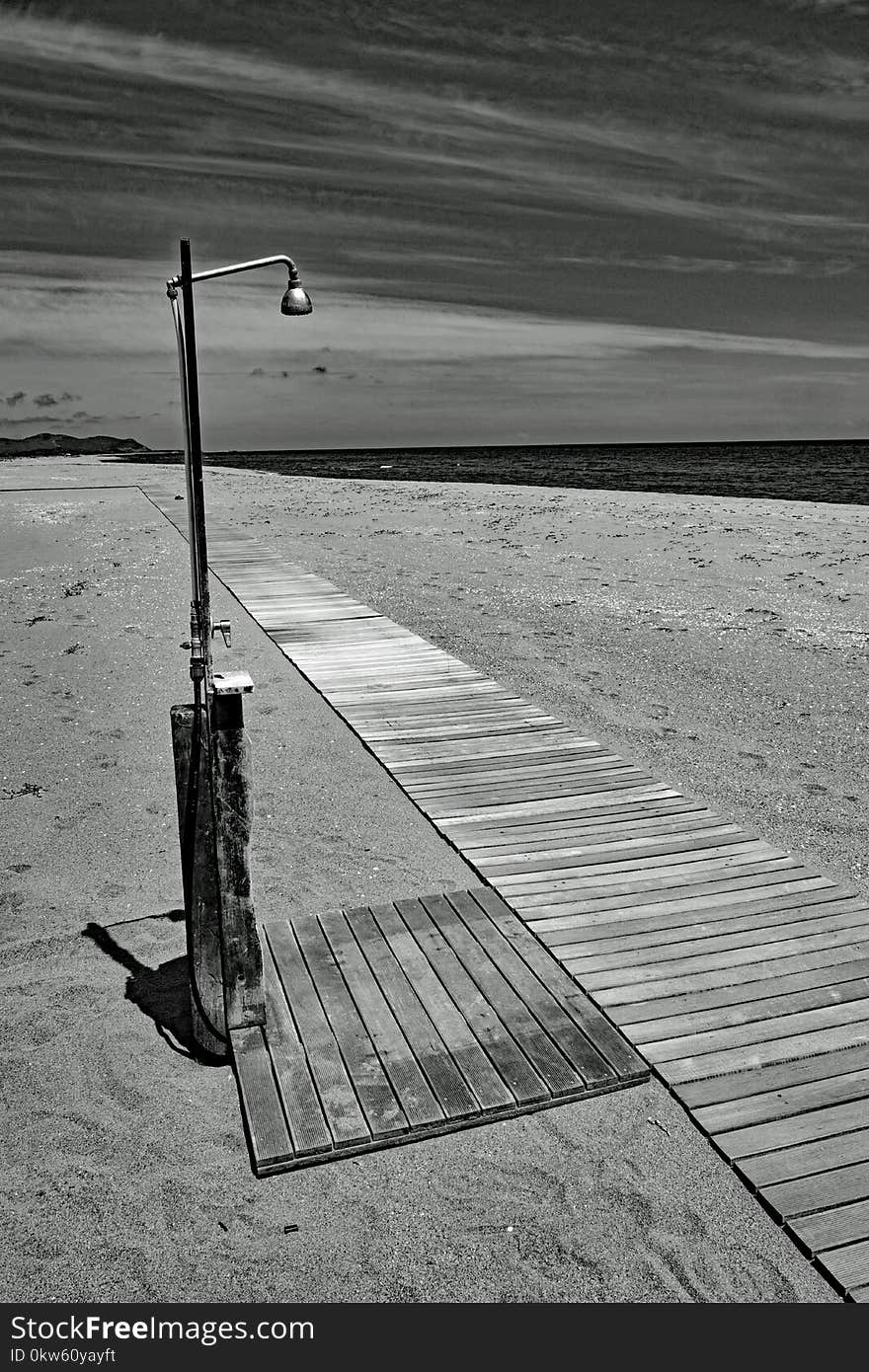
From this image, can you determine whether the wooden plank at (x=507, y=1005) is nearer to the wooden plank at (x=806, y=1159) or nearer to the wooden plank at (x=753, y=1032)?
the wooden plank at (x=753, y=1032)

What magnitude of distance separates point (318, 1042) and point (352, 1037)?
0.16 meters

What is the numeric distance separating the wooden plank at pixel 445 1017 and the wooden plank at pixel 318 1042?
1.63 ft

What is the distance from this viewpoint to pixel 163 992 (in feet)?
16.7

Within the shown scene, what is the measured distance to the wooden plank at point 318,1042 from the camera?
4055 mm

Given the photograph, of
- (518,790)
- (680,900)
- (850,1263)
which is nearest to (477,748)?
(518,790)

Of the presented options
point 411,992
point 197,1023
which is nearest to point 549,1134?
Answer: point 411,992

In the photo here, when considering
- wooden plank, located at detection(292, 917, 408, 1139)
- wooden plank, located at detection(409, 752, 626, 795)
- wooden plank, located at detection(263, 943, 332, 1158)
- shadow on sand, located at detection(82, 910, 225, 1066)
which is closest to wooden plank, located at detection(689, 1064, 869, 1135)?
wooden plank, located at detection(292, 917, 408, 1139)

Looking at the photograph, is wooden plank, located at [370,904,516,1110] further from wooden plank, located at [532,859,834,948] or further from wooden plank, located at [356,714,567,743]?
wooden plank, located at [356,714,567,743]

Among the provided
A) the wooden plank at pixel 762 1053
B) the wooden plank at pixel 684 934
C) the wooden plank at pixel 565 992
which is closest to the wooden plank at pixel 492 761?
the wooden plank at pixel 565 992

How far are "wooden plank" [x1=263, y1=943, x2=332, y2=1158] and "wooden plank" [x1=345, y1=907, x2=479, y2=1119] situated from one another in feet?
1.63

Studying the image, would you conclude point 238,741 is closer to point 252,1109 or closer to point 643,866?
point 252,1109

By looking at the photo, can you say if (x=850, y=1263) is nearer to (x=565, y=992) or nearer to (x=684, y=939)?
(x=565, y=992)

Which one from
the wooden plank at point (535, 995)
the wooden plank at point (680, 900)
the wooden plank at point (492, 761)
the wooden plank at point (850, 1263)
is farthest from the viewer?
the wooden plank at point (492, 761)
